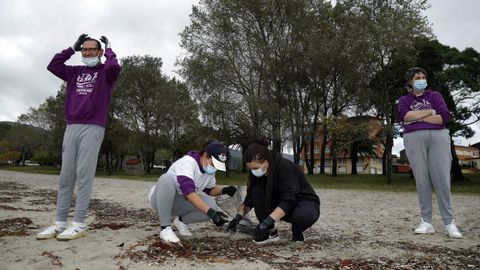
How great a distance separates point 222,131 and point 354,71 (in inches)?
423

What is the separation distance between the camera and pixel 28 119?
213 ft

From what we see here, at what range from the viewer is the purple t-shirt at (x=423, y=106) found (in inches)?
208

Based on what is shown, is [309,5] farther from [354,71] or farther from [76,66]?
[76,66]

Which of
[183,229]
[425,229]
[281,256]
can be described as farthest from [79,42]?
[425,229]

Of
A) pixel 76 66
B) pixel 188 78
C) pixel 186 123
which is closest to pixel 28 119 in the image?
pixel 186 123

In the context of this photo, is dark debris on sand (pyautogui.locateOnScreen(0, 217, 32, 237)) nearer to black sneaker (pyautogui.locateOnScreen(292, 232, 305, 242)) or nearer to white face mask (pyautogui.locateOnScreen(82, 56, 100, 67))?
white face mask (pyautogui.locateOnScreen(82, 56, 100, 67))

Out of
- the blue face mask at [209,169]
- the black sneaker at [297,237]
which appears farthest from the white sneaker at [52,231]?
the black sneaker at [297,237]

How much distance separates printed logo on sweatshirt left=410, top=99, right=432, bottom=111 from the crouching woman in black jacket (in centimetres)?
211

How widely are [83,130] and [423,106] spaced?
445 centimetres

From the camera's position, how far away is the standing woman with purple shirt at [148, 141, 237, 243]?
4270 millimetres

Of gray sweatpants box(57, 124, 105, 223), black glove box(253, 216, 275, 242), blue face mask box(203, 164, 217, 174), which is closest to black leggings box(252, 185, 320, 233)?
black glove box(253, 216, 275, 242)

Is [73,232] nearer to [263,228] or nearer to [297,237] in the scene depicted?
[263,228]

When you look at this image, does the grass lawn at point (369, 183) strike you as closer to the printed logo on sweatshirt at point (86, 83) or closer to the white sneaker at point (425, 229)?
the white sneaker at point (425, 229)

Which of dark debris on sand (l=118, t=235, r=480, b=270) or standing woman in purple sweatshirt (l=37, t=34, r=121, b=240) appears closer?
dark debris on sand (l=118, t=235, r=480, b=270)
